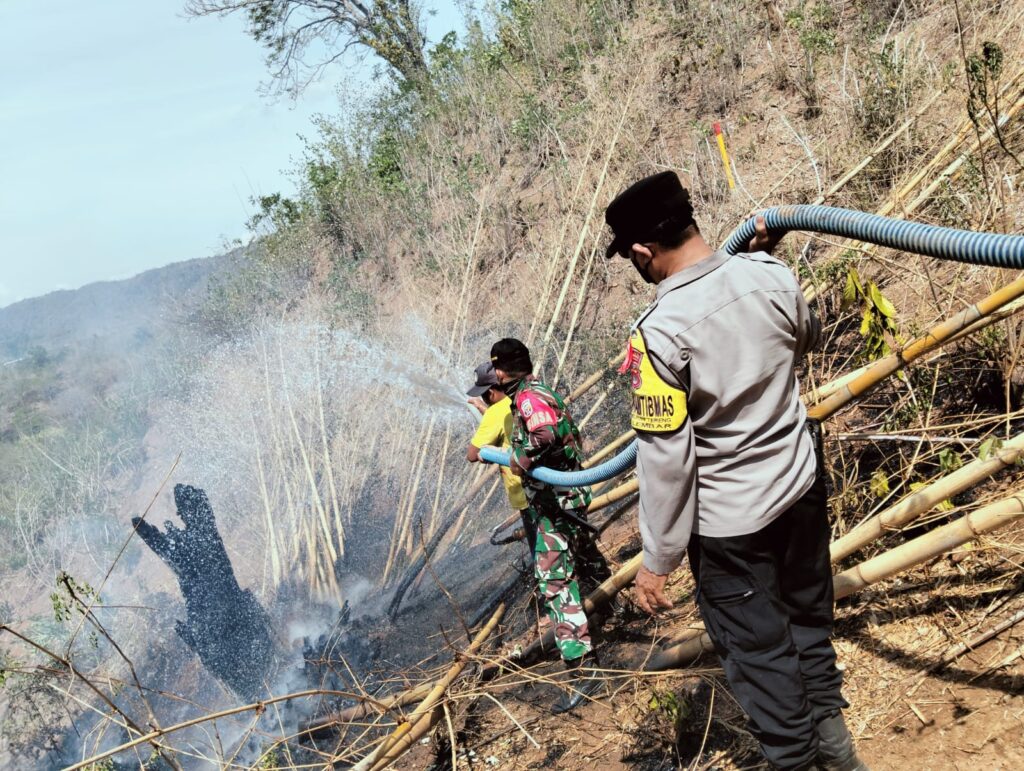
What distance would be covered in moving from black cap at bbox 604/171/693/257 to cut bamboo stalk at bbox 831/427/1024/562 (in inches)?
60.8

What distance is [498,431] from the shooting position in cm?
466

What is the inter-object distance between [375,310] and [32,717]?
642cm

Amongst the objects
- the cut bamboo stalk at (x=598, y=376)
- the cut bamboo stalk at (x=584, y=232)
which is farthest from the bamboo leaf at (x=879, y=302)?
the cut bamboo stalk at (x=584, y=232)

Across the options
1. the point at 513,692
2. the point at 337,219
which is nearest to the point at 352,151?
the point at 337,219

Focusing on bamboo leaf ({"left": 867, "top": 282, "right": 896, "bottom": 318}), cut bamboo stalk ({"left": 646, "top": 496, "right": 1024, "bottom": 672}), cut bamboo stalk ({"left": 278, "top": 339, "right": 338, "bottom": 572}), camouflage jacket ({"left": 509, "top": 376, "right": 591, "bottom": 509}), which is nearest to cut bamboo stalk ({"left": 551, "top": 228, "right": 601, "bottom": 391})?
cut bamboo stalk ({"left": 278, "top": 339, "right": 338, "bottom": 572})

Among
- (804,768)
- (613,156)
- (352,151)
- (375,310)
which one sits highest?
(352,151)

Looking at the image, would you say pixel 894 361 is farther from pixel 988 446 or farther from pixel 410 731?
pixel 410 731

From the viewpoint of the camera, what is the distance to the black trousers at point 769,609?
7.34 feet

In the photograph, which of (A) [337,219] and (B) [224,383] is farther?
(A) [337,219]

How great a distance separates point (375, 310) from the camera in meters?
11.6

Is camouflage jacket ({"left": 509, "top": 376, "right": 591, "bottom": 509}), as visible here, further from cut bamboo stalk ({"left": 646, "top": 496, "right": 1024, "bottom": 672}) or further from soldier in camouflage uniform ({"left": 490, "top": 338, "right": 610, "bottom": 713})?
cut bamboo stalk ({"left": 646, "top": 496, "right": 1024, "bottom": 672})

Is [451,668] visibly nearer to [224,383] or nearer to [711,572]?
[711,572]

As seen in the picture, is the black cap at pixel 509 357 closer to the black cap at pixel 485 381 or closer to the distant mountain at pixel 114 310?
the black cap at pixel 485 381

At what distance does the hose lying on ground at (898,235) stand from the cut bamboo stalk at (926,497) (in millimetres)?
850
